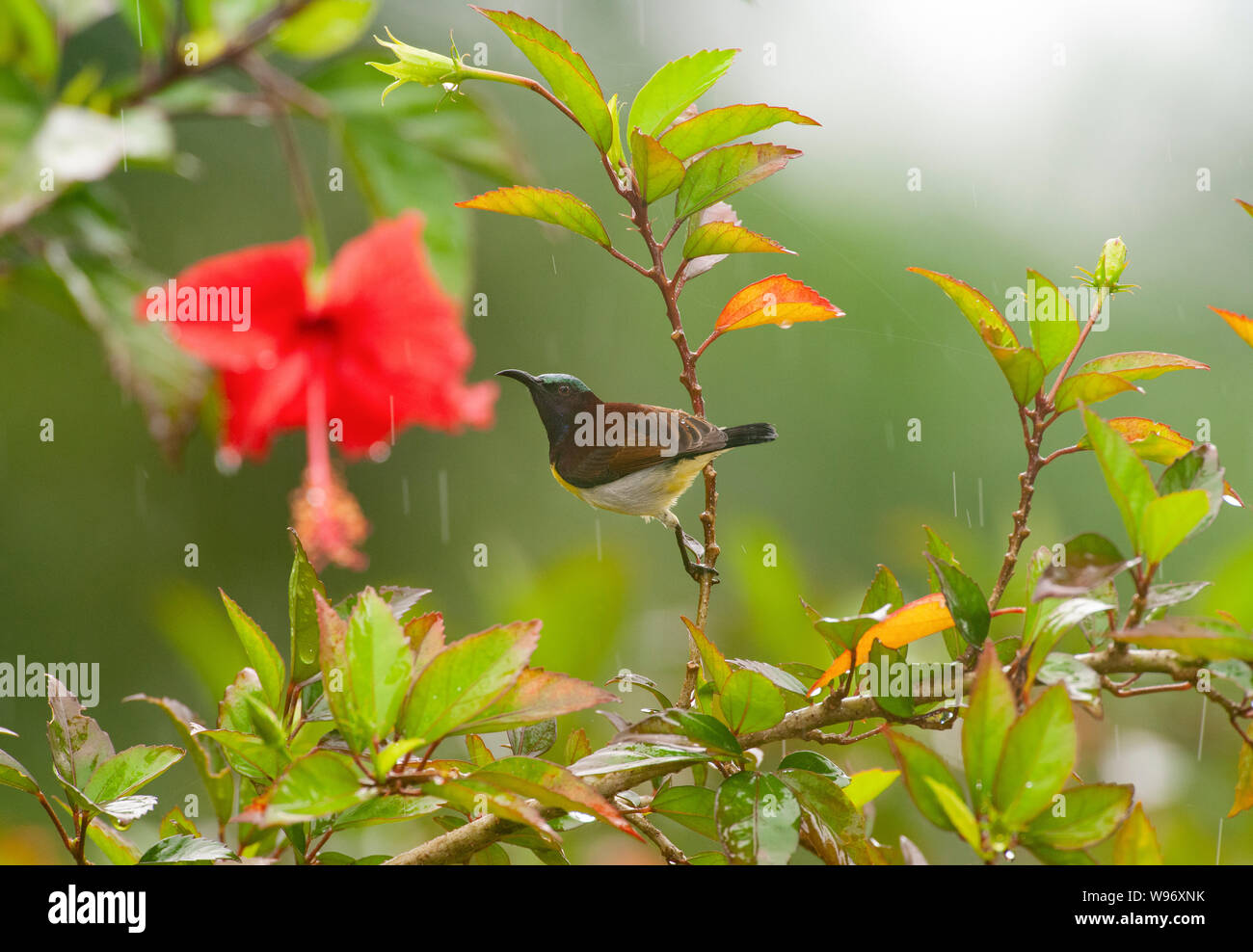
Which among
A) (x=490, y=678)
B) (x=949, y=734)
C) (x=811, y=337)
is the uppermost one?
(x=811, y=337)

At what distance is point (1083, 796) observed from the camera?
10.0 inches

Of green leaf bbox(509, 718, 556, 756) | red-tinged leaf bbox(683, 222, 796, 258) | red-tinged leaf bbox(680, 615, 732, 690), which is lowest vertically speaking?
green leaf bbox(509, 718, 556, 756)

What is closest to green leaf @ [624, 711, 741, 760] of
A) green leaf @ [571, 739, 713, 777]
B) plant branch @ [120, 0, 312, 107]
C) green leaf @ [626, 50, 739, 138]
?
green leaf @ [571, 739, 713, 777]

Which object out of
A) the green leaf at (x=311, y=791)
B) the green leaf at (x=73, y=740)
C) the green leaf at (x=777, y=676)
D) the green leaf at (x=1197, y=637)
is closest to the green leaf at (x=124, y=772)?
the green leaf at (x=73, y=740)

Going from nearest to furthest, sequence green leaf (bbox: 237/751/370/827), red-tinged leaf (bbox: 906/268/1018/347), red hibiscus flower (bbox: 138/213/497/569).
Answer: green leaf (bbox: 237/751/370/827) → red-tinged leaf (bbox: 906/268/1018/347) → red hibiscus flower (bbox: 138/213/497/569)

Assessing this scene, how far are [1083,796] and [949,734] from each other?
0.97 ft

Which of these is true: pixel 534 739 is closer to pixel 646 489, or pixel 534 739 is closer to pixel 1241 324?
pixel 646 489

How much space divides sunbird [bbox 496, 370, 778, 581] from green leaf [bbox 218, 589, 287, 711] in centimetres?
15

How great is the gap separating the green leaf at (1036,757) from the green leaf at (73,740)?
300 mm

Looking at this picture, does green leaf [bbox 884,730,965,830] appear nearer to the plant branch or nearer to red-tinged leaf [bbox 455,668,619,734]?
red-tinged leaf [bbox 455,668,619,734]

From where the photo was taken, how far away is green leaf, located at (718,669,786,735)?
0.98 ft

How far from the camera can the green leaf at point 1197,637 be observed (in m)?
0.24
